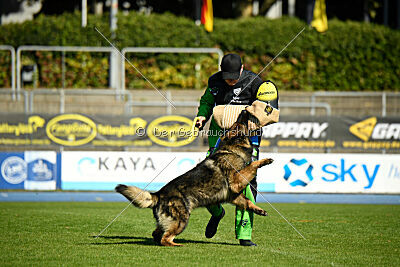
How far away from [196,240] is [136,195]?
1352 millimetres

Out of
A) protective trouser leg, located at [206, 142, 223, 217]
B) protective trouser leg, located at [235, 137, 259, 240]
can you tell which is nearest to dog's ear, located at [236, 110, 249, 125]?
protective trouser leg, located at [235, 137, 259, 240]

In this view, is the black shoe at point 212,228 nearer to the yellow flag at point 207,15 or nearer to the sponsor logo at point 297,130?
the sponsor logo at point 297,130

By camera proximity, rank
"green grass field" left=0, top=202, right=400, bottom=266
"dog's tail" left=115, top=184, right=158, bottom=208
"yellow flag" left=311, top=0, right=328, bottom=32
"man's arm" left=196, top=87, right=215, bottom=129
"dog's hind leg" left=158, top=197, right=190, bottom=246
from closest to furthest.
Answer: "green grass field" left=0, top=202, right=400, bottom=266 < "dog's tail" left=115, top=184, right=158, bottom=208 < "dog's hind leg" left=158, top=197, right=190, bottom=246 < "man's arm" left=196, top=87, right=215, bottom=129 < "yellow flag" left=311, top=0, right=328, bottom=32

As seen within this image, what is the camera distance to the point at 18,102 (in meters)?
16.5

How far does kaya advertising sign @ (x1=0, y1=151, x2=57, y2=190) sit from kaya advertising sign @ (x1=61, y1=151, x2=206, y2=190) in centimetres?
31

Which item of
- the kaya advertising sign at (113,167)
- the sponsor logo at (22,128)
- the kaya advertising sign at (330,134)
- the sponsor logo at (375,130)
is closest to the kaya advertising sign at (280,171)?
the kaya advertising sign at (113,167)

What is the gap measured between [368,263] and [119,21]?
52.8 feet

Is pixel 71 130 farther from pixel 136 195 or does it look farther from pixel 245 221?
pixel 136 195

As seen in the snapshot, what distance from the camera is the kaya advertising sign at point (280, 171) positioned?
14492mm

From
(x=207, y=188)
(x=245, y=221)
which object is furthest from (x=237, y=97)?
(x=245, y=221)

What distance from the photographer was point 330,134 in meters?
15.2

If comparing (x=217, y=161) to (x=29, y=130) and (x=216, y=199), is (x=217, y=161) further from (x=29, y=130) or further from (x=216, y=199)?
(x=29, y=130)

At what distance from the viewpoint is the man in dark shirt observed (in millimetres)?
6816

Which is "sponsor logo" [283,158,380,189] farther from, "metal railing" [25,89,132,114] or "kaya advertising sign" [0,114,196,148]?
"metal railing" [25,89,132,114]
